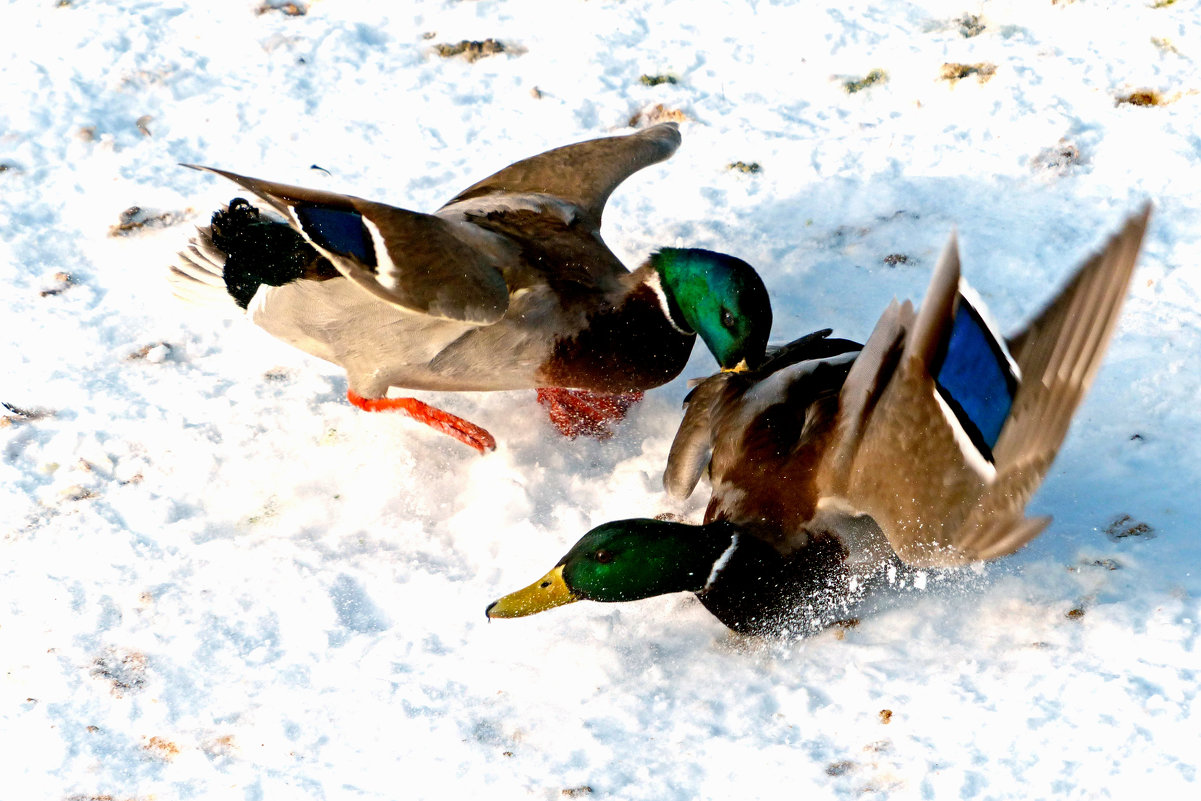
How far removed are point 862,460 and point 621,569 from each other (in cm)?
62

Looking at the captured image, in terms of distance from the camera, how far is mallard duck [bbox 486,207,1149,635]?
8.01 feet

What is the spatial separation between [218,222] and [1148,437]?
2.77m

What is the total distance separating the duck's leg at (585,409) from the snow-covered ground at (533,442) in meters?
0.06

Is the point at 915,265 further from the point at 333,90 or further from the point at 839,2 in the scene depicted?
the point at 333,90

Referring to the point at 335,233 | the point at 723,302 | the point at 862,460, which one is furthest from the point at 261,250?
the point at 862,460

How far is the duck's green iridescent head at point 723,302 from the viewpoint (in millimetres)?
3291

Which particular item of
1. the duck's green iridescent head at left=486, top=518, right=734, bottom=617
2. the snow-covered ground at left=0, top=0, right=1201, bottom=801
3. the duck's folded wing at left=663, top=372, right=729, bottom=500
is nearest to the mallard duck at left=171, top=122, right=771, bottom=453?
the duck's folded wing at left=663, top=372, right=729, bottom=500

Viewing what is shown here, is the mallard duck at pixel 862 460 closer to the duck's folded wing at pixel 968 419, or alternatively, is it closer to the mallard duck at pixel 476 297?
the duck's folded wing at pixel 968 419

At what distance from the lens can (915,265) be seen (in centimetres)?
405

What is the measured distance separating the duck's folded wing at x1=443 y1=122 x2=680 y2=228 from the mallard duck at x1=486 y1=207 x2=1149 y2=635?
990 mm

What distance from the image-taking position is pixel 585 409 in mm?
3850

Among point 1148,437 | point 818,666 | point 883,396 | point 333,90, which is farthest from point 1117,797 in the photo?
point 333,90

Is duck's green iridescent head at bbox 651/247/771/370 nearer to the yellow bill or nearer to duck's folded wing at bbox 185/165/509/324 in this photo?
duck's folded wing at bbox 185/165/509/324

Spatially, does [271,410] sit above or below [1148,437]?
below
